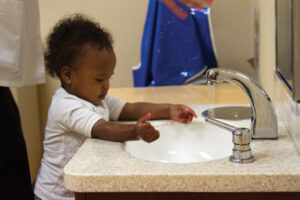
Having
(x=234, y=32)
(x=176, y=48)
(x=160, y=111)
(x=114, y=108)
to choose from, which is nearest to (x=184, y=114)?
(x=160, y=111)

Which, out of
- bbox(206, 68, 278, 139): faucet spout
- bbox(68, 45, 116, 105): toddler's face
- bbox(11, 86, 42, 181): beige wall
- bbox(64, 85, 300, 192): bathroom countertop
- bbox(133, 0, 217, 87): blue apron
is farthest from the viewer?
bbox(11, 86, 42, 181): beige wall

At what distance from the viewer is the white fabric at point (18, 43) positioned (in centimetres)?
118

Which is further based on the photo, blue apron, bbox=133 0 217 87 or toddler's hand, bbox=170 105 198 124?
blue apron, bbox=133 0 217 87

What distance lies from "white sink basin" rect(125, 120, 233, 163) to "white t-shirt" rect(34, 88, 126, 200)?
17 centimetres

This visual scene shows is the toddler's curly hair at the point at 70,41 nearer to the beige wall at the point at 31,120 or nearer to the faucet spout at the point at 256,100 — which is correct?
the faucet spout at the point at 256,100

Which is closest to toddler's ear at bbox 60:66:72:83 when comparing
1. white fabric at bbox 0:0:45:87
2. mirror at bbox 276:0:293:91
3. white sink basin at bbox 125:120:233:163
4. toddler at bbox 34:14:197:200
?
A: toddler at bbox 34:14:197:200

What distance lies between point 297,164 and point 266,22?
95 cm

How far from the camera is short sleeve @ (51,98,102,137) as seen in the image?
3.35ft

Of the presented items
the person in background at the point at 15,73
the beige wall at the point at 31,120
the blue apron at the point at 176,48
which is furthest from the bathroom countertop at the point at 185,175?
the beige wall at the point at 31,120

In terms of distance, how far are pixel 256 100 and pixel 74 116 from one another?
1.50 ft

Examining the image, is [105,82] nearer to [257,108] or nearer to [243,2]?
[257,108]

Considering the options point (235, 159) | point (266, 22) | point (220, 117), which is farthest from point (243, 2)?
point (235, 159)

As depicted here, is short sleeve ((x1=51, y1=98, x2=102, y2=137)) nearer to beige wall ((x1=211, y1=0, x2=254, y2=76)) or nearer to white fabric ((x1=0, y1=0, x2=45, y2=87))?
white fabric ((x1=0, y1=0, x2=45, y2=87))

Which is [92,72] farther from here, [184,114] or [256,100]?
[256,100]
